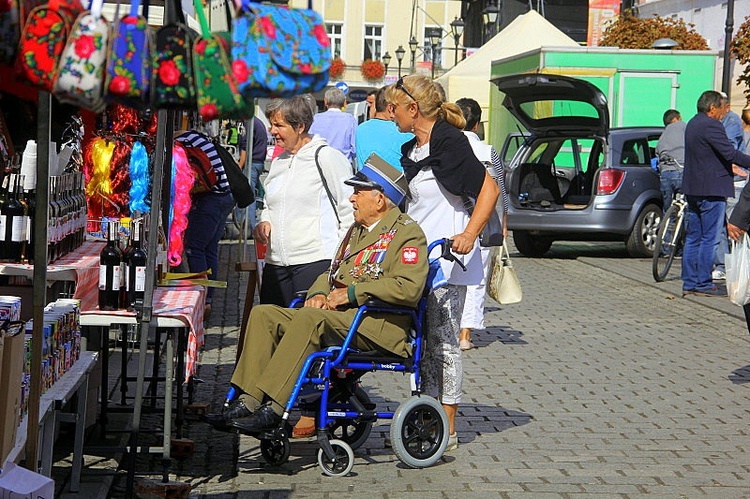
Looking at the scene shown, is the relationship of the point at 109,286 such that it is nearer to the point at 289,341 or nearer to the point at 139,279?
the point at 139,279

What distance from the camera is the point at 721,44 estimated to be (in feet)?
118

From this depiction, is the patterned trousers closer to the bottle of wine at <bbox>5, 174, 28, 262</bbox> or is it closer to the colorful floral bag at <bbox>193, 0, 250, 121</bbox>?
the bottle of wine at <bbox>5, 174, 28, 262</bbox>

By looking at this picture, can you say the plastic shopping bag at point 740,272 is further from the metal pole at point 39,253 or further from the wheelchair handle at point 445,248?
the metal pole at point 39,253

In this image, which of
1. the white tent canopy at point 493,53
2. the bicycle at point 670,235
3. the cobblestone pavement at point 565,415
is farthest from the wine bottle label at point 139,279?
the white tent canopy at point 493,53

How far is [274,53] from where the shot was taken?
342 cm

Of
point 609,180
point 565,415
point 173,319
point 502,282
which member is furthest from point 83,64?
point 609,180

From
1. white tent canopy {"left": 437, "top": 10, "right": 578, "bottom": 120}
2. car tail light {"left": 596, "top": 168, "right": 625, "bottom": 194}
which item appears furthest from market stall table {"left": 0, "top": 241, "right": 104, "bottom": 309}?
white tent canopy {"left": 437, "top": 10, "right": 578, "bottom": 120}

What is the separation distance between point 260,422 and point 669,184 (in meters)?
10.9

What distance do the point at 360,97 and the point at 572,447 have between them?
1714 inches

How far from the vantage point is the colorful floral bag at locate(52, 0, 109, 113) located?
3371 mm

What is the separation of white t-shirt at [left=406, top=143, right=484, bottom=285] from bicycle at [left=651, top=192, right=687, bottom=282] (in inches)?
331

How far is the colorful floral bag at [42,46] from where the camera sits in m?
3.39

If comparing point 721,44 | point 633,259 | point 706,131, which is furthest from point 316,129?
point 721,44

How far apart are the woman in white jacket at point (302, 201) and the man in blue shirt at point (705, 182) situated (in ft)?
24.0
